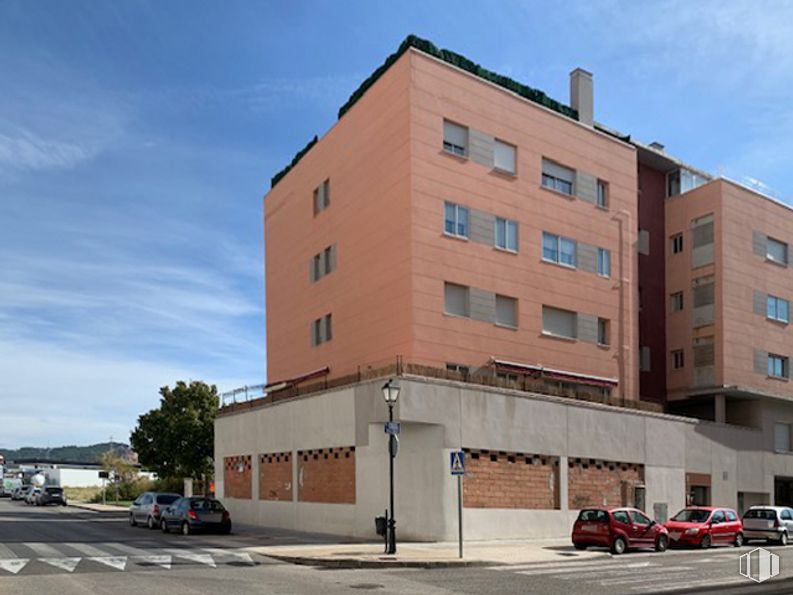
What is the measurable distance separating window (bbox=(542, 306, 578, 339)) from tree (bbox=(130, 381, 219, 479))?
93.7ft

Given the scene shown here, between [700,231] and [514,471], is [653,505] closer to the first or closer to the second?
[514,471]

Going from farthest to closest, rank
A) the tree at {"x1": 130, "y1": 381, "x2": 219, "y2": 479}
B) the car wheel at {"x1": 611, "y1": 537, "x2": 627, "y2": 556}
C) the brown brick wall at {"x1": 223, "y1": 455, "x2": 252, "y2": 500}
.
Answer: the tree at {"x1": 130, "y1": 381, "x2": 219, "y2": 479} < the brown brick wall at {"x1": 223, "y1": 455, "x2": 252, "y2": 500} < the car wheel at {"x1": 611, "y1": 537, "x2": 627, "y2": 556}

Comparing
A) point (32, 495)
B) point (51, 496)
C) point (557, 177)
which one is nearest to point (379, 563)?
point (557, 177)

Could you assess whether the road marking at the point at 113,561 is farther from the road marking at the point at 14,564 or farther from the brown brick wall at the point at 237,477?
the brown brick wall at the point at 237,477

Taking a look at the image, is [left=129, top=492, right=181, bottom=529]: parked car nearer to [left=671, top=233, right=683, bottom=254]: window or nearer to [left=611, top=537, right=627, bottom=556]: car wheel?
[left=611, top=537, right=627, bottom=556]: car wheel

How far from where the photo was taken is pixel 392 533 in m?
23.4

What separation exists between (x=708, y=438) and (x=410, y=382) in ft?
64.5

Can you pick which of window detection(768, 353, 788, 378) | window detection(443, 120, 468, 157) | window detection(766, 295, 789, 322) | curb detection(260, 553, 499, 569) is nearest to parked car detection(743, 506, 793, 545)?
curb detection(260, 553, 499, 569)

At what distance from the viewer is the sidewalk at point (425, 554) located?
21453 millimetres

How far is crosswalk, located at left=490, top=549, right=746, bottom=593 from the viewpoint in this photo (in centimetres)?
1744

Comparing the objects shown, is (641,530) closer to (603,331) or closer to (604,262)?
(603,331)

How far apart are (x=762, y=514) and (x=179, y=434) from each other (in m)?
38.7

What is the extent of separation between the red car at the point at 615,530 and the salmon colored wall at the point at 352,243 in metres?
10.2

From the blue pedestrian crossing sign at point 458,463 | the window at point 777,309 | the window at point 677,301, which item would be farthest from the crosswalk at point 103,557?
the window at point 777,309
